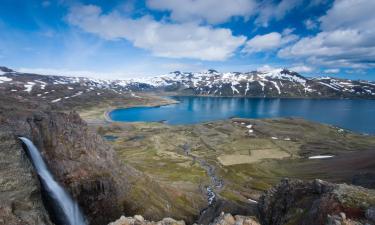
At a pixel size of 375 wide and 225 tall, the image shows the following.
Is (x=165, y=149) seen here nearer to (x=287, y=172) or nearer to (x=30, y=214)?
(x=287, y=172)

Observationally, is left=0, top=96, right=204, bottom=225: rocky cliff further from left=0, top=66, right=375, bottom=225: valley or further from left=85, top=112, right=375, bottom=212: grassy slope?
left=85, top=112, right=375, bottom=212: grassy slope

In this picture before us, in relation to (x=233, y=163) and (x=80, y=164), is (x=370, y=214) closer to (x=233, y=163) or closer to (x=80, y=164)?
(x=80, y=164)

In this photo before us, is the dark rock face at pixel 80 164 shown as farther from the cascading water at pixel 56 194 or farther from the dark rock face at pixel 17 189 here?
the dark rock face at pixel 17 189

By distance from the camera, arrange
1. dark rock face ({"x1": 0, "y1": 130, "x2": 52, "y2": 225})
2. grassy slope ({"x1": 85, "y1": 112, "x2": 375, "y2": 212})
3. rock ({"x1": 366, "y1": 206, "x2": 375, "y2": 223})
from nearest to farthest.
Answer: rock ({"x1": 366, "y1": 206, "x2": 375, "y2": 223})
dark rock face ({"x1": 0, "y1": 130, "x2": 52, "y2": 225})
grassy slope ({"x1": 85, "y1": 112, "x2": 375, "y2": 212})

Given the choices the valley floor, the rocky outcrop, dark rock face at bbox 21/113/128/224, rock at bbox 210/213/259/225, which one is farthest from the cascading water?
the rocky outcrop

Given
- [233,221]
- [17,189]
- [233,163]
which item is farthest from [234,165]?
[17,189]

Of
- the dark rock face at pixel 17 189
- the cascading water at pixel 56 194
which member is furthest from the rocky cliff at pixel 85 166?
the cascading water at pixel 56 194
